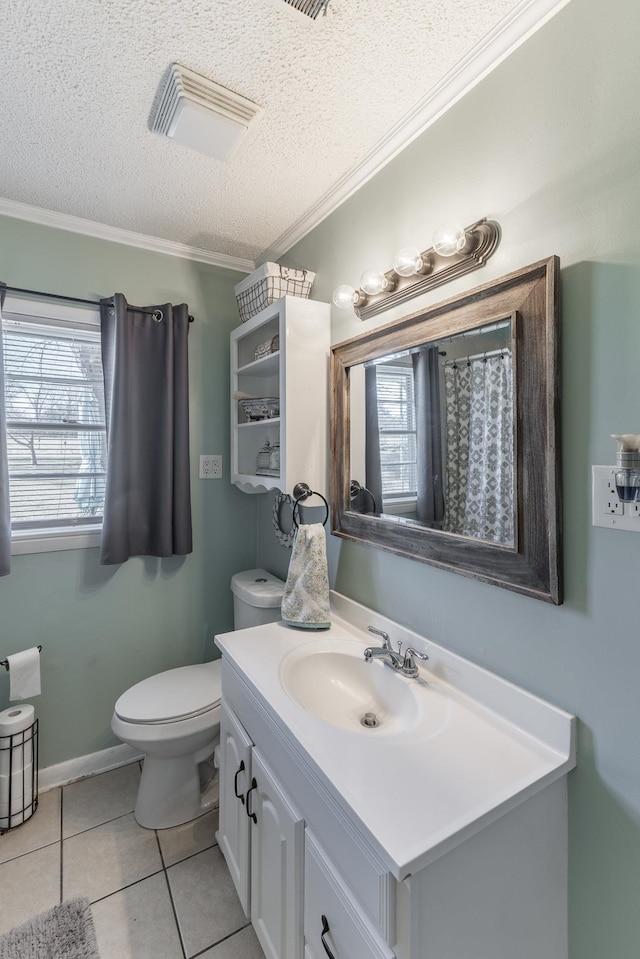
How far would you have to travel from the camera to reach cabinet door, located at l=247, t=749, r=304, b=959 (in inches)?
38.4

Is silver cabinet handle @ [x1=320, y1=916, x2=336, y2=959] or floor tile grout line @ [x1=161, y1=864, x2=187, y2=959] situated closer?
silver cabinet handle @ [x1=320, y1=916, x2=336, y2=959]

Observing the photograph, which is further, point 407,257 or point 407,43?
point 407,257

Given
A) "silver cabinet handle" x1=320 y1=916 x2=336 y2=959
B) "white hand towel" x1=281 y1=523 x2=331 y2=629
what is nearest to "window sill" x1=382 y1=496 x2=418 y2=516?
"white hand towel" x1=281 y1=523 x2=331 y2=629

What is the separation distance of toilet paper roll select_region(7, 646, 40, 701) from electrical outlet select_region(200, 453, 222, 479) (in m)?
1.03

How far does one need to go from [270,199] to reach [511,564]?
5.30 ft

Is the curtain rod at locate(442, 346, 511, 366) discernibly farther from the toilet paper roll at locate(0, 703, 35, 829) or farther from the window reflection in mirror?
the toilet paper roll at locate(0, 703, 35, 829)

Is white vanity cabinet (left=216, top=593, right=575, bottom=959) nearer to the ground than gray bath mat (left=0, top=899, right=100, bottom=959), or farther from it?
farther from it

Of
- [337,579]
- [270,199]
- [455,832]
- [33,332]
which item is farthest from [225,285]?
[455,832]

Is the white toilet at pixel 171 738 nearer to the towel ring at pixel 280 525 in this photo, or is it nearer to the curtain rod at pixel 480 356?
the towel ring at pixel 280 525

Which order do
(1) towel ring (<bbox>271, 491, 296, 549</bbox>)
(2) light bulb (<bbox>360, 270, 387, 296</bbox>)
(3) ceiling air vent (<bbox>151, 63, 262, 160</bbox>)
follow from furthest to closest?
(1) towel ring (<bbox>271, 491, 296, 549</bbox>), (2) light bulb (<bbox>360, 270, 387, 296</bbox>), (3) ceiling air vent (<bbox>151, 63, 262, 160</bbox>)

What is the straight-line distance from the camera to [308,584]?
5.13ft

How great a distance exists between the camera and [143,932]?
4.27 feet

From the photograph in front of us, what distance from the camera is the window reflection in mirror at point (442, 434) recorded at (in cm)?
107

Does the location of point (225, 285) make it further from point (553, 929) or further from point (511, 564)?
point (553, 929)
